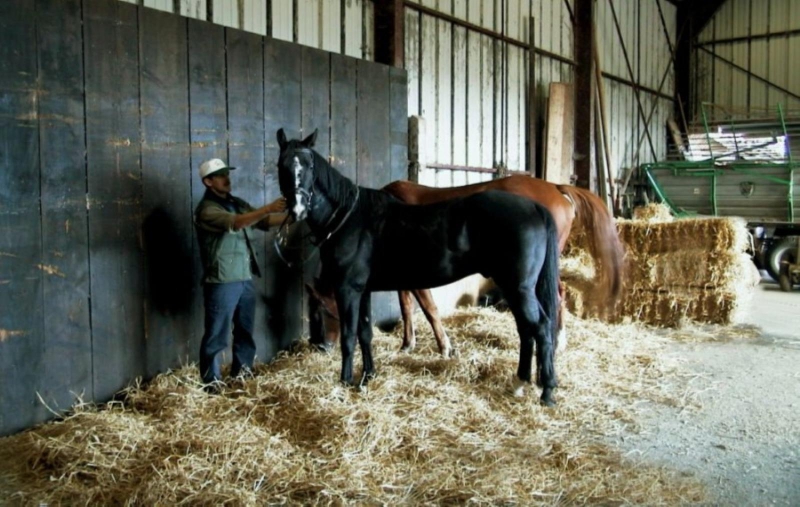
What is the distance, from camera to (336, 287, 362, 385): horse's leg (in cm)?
354

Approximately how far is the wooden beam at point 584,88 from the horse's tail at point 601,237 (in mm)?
4116

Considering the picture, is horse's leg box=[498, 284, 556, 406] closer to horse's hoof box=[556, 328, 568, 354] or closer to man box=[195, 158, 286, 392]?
horse's hoof box=[556, 328, 568, 354]

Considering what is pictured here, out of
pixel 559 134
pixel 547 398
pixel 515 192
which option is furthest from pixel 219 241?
pixel 559 134

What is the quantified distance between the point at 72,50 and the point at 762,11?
12644mm

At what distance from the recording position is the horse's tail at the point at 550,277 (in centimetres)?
356

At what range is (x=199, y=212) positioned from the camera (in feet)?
11.4

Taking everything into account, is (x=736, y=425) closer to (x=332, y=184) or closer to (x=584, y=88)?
(x=332, y=184)

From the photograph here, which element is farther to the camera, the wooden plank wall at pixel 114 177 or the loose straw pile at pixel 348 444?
the wooden plank wall at pixel 114 177

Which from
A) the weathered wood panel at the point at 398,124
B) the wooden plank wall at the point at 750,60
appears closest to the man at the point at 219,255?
the weathered wood panel at the point at 398,124

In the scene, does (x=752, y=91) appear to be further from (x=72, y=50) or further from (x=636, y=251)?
(x=72, y=50)

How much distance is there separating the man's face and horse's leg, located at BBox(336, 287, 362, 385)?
0.86 metres

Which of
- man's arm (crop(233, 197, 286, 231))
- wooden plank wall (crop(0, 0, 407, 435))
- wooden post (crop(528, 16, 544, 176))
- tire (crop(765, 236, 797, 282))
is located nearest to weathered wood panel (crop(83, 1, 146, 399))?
wooden plank wall (crop(0, 0, 407, 435))

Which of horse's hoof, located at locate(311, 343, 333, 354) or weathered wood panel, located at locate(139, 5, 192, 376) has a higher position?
weathered wood panel, located at locate(139, 5, 192, 376)

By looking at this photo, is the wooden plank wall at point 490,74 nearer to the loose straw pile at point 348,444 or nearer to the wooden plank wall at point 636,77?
the wooden plank wall at point 636,77
